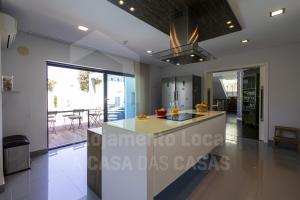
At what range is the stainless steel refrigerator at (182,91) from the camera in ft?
15.7

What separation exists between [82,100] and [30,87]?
2.42 meters

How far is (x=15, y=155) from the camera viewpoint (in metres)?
2.45

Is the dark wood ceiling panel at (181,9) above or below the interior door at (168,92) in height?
above

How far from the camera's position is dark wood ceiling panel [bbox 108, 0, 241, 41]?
1.87 m

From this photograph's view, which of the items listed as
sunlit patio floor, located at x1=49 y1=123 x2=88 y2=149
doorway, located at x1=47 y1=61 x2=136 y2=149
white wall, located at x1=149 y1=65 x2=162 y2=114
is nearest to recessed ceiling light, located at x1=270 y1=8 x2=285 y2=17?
doorway, located at x1=47 y1=61 x2=136 y2=149

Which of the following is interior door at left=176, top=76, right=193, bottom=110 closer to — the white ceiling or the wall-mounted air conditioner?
the white ceiling

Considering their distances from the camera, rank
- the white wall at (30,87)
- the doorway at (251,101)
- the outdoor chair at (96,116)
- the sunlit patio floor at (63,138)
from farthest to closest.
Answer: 1. the outdoor chair at (96,116)
2. the doorway at (251,101)
3. the sunlit patio floor at (63,138)
4. the white wall at (30,87)

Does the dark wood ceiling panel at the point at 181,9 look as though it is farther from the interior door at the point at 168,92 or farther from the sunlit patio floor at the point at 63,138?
the sunlit patio floor at the point at 63,138

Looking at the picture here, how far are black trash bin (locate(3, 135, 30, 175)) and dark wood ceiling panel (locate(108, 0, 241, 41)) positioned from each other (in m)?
2.68

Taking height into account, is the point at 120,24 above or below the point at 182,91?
above

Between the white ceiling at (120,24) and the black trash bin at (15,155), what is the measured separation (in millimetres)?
2018

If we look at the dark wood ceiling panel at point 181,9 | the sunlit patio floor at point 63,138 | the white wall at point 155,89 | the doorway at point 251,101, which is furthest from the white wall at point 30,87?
the doorway at point 251,101

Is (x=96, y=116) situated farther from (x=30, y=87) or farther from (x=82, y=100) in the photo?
(x=30, y=87)

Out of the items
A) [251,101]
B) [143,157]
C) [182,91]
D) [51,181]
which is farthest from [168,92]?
[143,157]
